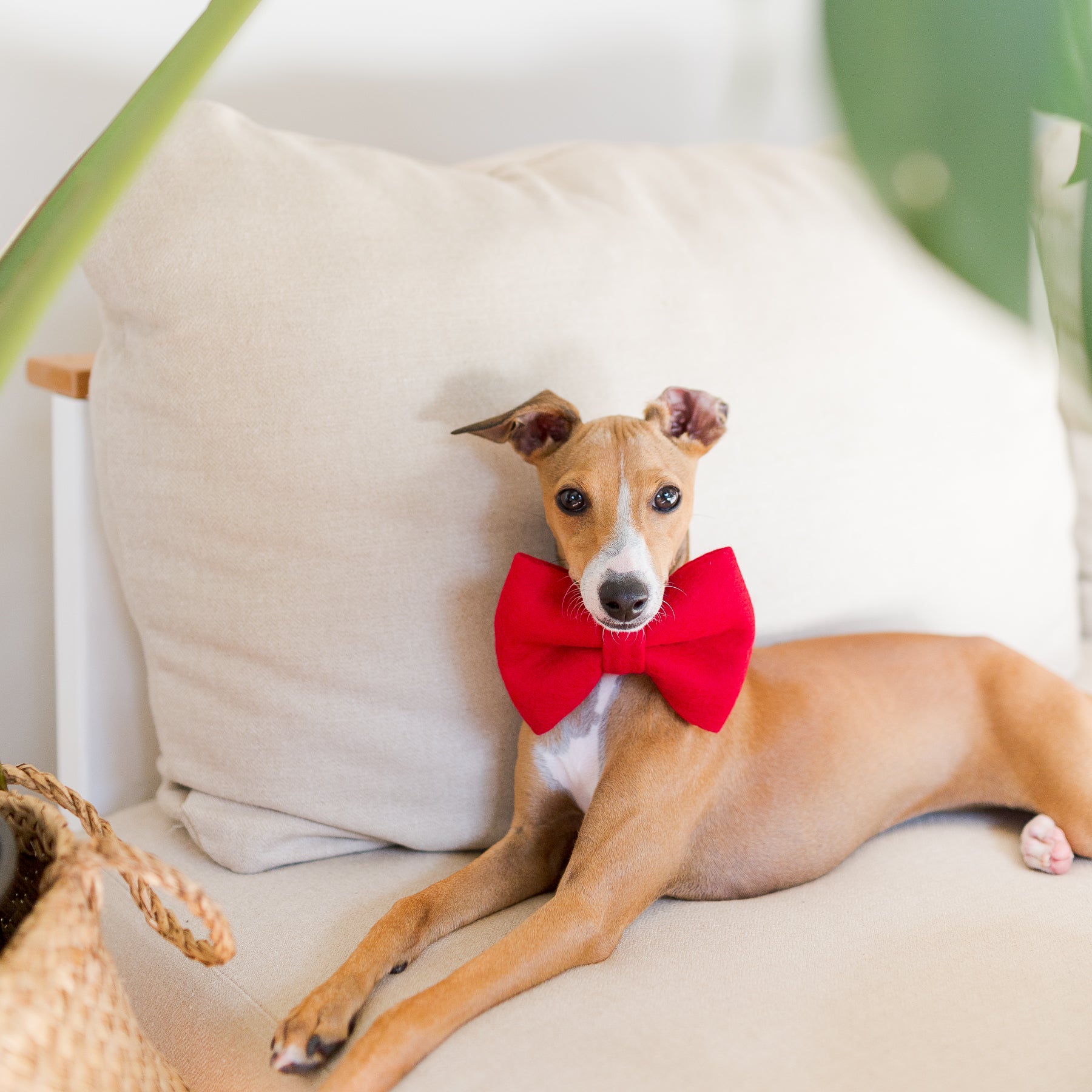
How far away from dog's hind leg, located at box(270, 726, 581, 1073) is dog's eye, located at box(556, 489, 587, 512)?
0.91ft

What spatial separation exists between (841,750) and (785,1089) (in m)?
0.49

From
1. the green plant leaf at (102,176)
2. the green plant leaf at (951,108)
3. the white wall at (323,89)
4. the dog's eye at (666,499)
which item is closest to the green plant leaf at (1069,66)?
the green plant leaf at (951,108)

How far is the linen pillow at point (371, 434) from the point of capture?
3.80 feet

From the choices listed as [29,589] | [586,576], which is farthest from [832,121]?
[29,589]

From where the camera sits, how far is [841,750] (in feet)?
4.11

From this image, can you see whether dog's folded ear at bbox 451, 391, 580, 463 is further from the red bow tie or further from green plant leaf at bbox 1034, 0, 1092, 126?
green plant leaf at bbox 1034, 0, 1092, 126

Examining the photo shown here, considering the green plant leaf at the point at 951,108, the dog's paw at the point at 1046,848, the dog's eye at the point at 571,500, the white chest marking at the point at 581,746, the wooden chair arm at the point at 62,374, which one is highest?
the green plant leaf at the point at 951,108

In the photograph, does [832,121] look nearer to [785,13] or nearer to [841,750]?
[785,13]

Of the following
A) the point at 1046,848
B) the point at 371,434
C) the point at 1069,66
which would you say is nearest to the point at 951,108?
the point at 1069,66

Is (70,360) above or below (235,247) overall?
below

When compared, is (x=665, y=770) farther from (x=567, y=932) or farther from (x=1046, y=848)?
(x=1046, y=848)

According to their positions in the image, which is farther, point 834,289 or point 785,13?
point 834,289

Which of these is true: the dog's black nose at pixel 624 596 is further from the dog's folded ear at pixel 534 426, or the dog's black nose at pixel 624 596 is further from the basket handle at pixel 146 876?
the basket handle at pixel 146 876

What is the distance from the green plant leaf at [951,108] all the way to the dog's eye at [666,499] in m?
0.87
